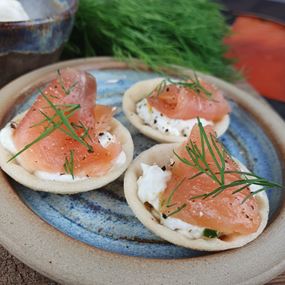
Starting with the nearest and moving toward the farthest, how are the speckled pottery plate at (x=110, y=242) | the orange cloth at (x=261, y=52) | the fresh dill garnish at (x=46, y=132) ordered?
the speckled pottery plate at (x=110, y=242), the fresh dill garnish at (x=46, y=132), the orange cloth at (x=261, y=52)

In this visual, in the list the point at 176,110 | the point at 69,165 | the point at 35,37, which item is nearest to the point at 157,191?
the point at 69,165

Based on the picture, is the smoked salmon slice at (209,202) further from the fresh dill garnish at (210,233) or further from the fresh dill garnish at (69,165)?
the fresh dill garnish at (69,165)

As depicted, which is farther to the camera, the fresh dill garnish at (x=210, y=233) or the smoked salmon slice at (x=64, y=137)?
the smoked salmon slice at (x=64, y=137)

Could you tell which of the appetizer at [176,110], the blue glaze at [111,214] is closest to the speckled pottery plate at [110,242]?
the blue glaze at [111,214]

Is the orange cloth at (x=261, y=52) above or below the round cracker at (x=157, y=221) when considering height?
below

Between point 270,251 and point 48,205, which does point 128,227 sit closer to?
point 48,205

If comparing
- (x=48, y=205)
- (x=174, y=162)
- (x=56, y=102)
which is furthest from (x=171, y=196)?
(x=56, y=102)
